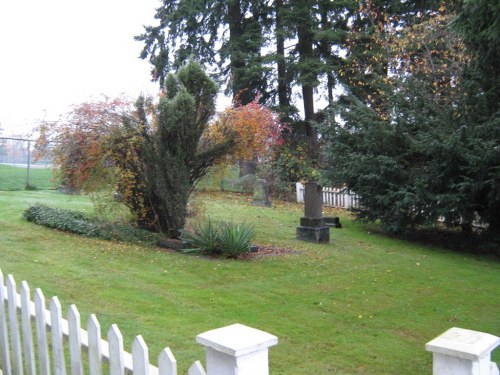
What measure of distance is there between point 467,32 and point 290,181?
13.2m

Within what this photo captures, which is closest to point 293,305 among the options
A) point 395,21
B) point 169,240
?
point 169,240

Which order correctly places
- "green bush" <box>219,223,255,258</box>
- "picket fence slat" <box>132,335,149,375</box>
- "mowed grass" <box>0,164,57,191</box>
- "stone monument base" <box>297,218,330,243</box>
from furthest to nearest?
"mowed grass" <box>0,164,57,191</box>
"stone monument base" <box>297,218,330,243</box>
"green bush" <box>219,223,255,258</box>
"picket fence slat" <box>132,335,149,375</box>

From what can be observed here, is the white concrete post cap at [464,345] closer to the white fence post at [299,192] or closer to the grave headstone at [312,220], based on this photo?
the grave headstone at [312,220]

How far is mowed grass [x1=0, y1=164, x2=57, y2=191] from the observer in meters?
20.6

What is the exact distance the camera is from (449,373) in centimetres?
197

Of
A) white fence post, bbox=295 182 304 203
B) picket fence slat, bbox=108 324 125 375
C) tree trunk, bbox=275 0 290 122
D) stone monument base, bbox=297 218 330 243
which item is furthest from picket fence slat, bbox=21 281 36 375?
tree trunk, bbox=275 0 290 122

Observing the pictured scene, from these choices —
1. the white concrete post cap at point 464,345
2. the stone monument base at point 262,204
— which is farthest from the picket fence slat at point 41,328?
the stone monument base at point 262,204

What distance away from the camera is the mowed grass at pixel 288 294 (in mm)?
4734

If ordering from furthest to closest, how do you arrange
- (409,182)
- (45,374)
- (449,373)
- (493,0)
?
1. (409,182)
2. (493,0)
3. (45,374)
4. (449,373)

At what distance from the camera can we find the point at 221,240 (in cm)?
900

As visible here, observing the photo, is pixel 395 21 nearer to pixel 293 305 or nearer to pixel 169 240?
pixel 169 240

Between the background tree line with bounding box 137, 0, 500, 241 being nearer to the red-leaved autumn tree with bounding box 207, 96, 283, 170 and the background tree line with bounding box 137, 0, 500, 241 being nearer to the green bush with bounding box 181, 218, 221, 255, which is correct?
the red-leaved autumn tree with bounding box 207, 96, 283, 170

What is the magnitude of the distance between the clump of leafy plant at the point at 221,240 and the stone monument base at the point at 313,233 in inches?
93.4

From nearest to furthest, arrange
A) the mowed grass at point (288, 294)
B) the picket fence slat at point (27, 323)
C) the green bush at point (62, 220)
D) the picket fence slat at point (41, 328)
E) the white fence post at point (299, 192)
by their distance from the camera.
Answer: the picket fence slat at point (41, 328) < the picket fence slat at point (27, 323) < the mowed grass at point (288, 294) < the green bush at point (62, 220) < the white fence post at point (299, 192)
